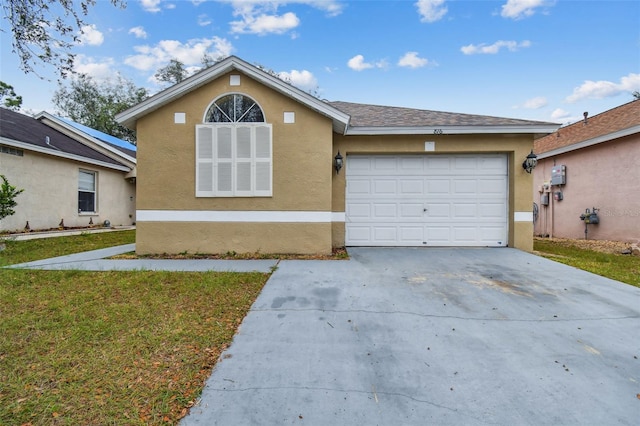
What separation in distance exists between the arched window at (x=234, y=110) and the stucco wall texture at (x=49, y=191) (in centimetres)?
812

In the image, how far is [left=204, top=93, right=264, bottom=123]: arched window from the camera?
7020mm

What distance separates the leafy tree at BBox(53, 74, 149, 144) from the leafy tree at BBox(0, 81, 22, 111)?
2.32 meters

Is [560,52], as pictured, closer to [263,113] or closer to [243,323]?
[263,113]

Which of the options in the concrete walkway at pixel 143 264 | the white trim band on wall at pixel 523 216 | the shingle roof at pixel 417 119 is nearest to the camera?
the concrete walkway at pixel 143 264

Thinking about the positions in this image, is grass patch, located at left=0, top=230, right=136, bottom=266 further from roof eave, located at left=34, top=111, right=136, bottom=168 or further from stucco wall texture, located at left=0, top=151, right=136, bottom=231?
roof eave, located at left=34, top=111, right=136, bottom=168

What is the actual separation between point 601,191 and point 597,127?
8.04 ft

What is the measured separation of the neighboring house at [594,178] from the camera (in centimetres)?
911

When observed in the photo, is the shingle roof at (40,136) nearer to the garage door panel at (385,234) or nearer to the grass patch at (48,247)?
the grass patch at (48,247)

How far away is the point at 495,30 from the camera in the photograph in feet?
35.2

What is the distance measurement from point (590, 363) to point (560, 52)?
13.2 metres

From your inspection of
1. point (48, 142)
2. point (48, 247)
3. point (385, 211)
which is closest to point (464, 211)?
point (385, 211)

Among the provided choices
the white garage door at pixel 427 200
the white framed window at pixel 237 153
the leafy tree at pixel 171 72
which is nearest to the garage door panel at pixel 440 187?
the white garage door at pixel 427 200

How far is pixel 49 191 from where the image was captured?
36.4 ft

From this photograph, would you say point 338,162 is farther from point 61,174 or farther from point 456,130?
point 61,174
